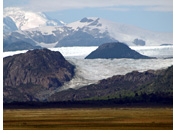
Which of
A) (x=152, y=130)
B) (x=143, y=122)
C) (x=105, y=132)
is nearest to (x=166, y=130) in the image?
(x=152, y=130)

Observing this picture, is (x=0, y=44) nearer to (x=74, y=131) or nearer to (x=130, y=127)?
(x=74, y=131)

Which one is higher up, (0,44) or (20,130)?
(0,44)

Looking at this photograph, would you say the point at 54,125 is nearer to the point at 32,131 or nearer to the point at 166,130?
the point at 32,131

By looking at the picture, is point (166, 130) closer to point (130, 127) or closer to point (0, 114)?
point (130, 127)

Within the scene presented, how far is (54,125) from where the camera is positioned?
14638cm

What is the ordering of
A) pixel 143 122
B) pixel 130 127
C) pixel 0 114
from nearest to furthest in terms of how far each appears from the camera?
pixel 0 114, pixel 130 127, pixel 143 122

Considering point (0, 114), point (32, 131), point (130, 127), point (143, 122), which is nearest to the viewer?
point (0, 114)

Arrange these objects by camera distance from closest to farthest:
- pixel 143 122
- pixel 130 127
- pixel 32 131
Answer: pixel 32 131 < pixel 130 127 < pixel 143 122

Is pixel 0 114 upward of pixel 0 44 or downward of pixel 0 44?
downward

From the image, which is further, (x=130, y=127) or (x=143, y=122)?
(x=143, y=122)

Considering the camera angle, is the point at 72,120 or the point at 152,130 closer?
the point at 152,130

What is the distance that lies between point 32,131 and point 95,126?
57.0 feet

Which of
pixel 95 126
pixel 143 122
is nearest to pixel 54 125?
pixel 95 126

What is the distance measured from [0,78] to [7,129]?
54.7 feet
